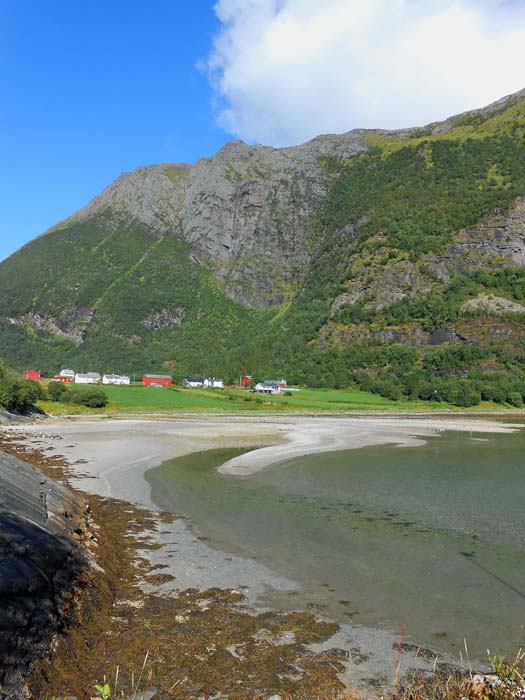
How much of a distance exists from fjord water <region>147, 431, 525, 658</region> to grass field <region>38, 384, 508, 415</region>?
142ft

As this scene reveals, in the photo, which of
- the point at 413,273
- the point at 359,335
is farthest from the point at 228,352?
the point at 413,273

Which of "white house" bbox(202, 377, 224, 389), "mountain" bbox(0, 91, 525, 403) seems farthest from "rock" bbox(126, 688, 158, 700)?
"white house" bbox(202, 377, 224, 389)

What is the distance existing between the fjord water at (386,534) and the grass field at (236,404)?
43197 millimetres

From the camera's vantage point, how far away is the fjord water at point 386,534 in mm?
11062

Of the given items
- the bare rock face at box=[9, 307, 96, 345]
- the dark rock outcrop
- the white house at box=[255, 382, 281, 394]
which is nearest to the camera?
the dark rock outcrop

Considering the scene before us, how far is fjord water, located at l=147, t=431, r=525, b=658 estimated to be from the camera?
11062 mm

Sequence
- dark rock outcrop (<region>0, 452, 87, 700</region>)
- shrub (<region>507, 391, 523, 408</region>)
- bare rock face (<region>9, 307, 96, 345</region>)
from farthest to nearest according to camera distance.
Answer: bare rock face (<region>9, 307, 96, 345</region>) → shrub (<region>507, 391, 523, 408</region>) → dark rock outcrop (<region>0, 452, 87, 700</region>)

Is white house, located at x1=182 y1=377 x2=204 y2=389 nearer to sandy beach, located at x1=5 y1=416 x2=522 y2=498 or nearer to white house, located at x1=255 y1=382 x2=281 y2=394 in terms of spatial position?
white house, located at x1=255 y1=382 x2=281 y2=394

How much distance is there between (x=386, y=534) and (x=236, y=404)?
70.0m

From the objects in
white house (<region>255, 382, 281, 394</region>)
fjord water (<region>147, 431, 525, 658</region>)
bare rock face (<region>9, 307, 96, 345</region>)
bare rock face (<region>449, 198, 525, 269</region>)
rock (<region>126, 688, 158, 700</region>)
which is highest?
bare rock face (<region>449, 198, 525, 269</region>)

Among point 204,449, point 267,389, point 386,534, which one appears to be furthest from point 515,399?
point 386,534

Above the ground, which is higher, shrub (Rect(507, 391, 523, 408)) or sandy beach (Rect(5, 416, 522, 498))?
shrub (Rect(507, 391, 523, 408))

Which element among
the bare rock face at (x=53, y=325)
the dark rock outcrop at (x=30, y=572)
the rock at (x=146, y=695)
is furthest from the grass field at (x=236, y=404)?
the bare rock face at (x=53, y=325)

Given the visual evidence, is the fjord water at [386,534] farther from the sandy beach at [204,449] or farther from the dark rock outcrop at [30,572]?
the dark rock outcrop at [30,572]
